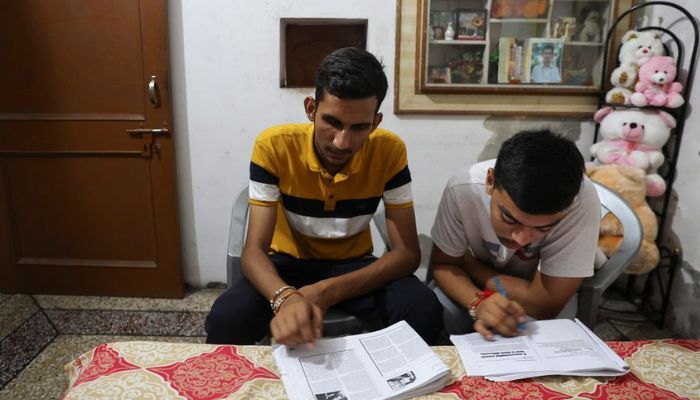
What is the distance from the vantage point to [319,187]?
136 centimetres

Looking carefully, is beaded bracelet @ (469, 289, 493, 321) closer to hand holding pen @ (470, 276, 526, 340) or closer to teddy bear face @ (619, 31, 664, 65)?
hand holding pen @ (470, 276, 526, 340)

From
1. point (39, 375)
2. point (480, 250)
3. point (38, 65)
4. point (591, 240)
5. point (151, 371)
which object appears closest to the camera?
point (151, 371)

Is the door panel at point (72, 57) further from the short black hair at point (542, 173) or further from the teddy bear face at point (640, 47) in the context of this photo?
the teddy bear face at point (640, 47)

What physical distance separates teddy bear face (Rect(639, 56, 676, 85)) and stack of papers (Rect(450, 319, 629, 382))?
1.44 metres

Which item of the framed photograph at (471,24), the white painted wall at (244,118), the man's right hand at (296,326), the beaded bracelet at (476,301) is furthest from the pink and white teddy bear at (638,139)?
the man's right hand at (296,326)

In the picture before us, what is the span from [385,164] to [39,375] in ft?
4.86

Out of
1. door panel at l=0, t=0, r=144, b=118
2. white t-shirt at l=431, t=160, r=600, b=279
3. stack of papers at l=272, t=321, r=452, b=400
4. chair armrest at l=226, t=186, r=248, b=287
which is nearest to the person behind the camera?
stack of papers at l=272, t=321, r=452, b=400

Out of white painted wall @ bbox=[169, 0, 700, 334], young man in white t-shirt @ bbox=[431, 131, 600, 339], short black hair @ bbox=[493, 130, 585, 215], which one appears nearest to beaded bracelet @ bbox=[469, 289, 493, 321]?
young man in white t-shirt @ bbox=[431, 131, 600, 339]

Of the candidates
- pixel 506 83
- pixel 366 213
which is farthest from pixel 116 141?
pixel 506 83

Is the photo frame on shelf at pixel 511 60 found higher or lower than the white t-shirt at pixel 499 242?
higher

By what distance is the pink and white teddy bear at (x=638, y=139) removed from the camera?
1964 mm

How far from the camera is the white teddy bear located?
6.46 ft

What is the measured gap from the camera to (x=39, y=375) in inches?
66.9

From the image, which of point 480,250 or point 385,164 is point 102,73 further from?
point 480,250
